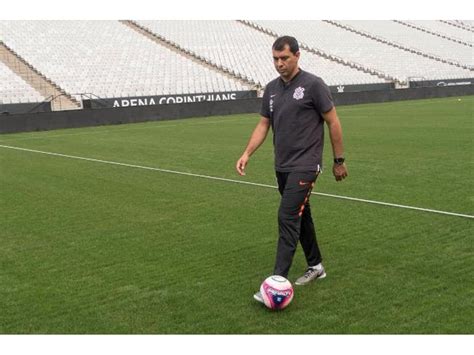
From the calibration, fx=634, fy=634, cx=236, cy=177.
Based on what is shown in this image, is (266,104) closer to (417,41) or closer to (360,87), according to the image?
(360,87)

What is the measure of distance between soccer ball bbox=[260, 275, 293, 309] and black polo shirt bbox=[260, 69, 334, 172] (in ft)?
3.00

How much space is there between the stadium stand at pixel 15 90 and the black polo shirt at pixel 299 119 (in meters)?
24.3

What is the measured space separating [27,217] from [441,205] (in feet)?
17.5

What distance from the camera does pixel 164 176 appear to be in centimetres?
1155

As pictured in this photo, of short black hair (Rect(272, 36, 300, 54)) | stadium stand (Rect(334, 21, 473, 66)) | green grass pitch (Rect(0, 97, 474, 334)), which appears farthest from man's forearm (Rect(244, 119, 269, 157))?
stadium stand (Rect(334, 21, 473, 66))

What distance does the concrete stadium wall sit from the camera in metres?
25.0

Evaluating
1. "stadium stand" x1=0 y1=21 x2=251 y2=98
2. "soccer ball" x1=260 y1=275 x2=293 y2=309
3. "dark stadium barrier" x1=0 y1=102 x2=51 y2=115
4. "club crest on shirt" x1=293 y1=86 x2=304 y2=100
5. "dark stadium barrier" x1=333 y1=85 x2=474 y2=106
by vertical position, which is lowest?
"soccer ball" x1=260 y1=275 x2=293 y2=309

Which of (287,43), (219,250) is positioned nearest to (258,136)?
(287,43)

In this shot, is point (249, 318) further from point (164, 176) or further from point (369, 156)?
point (369, 156)

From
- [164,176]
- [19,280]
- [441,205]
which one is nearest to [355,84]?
[164,176]

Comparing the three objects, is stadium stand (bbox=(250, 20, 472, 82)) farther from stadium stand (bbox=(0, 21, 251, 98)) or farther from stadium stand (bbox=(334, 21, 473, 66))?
stadium stand (bbox=(0, 21, 251, 98))

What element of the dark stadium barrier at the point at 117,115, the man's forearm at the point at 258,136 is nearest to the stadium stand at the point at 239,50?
the dark stadium barrier at the point at 117,115

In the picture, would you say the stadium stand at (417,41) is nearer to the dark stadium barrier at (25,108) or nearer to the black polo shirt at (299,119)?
the dark stadium barrier at (25,108)

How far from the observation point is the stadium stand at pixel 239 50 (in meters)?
38.2
